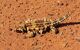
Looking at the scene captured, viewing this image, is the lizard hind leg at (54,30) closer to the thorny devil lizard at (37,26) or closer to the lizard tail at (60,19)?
the thorny devil lizard at (37,26)

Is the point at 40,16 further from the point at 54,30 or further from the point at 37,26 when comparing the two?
the point at 54,30

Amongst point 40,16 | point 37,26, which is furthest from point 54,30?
point 40,16

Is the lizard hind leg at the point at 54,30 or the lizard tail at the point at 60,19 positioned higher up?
the lizard tail at the point at 60,19

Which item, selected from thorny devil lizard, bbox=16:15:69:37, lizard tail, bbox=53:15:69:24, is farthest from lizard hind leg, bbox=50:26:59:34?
lizard tail, bbox=53:15:69:24

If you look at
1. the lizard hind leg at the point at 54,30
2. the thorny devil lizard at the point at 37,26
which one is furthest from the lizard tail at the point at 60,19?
the lizard hind leg at the point at 54,30

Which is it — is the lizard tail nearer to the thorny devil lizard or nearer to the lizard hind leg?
the thorny devil lizard

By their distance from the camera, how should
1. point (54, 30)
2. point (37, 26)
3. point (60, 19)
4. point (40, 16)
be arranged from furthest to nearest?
point (40, 16), point (60, 19), point (37, 26), point (54, 30)
